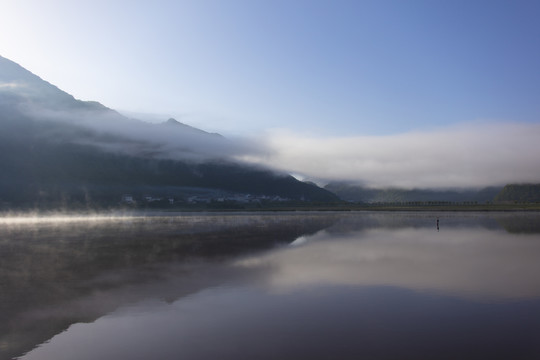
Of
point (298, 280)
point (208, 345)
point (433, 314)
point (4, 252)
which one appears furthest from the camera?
point (4, 252)

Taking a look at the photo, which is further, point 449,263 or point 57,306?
point 449,263

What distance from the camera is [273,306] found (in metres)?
21.2

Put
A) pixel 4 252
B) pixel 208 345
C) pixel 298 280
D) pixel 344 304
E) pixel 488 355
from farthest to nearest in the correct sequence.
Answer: pixel 4 252
pixel 298 280
pixel 344 304
pixel 208 345
pixel 488 355

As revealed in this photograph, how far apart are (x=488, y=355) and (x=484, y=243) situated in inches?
1622

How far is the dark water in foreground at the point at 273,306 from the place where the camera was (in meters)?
15.1

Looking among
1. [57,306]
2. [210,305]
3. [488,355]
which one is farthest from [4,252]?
[488,355]

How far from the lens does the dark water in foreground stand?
15.1m

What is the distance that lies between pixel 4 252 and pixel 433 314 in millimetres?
45830

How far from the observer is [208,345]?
50.6 ft

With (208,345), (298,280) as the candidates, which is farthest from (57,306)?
(298,280)

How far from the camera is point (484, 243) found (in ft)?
165

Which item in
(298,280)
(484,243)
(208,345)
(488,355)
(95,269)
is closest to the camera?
(488,355)

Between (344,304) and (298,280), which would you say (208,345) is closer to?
(344,304)

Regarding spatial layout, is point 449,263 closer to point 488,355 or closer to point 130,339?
point 488,355
